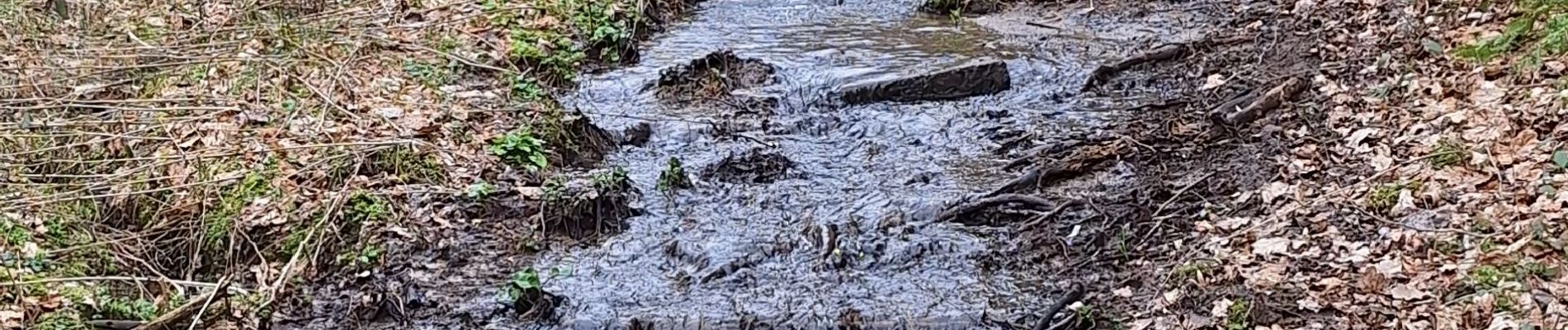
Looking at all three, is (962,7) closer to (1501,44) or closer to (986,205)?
(986,205)

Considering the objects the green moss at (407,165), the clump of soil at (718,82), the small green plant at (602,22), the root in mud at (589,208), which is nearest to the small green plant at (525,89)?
the clump of soil at (718,82)

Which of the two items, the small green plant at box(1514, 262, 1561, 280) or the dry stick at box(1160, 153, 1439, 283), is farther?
the dry stick at box(1160, 153, 1439, 283)

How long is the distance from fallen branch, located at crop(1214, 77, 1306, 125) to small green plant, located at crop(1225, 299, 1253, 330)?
211 centimetres

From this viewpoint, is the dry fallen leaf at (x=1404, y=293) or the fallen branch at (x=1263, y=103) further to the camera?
the fallen branch at (x=1263, y=103)

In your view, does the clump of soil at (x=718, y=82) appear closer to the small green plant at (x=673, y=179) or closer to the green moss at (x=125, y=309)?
the small green plant at (x=673, y=179)

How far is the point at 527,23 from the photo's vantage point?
8.89 metres

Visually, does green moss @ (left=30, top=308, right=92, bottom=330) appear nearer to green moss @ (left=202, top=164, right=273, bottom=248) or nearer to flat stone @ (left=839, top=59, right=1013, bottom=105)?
green moss @ (left=202, top=164, right=273, bottom=248)

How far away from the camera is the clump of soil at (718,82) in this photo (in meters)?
7.75

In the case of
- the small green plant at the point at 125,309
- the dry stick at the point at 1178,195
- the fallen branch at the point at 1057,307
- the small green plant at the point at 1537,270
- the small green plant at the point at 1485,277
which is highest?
the small green plant at the point at 1537,270

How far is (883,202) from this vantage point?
6.15 m

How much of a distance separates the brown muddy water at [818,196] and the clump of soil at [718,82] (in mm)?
96

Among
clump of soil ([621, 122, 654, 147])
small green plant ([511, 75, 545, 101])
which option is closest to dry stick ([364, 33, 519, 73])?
small green plant ([511, 75, 545, 101])

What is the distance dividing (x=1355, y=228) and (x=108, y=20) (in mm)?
7755

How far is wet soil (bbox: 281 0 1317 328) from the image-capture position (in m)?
5.21
